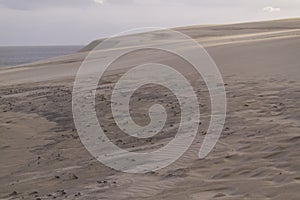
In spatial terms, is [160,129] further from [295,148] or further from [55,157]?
[295,148]

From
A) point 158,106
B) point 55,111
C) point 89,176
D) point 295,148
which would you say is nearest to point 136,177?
point 89,176

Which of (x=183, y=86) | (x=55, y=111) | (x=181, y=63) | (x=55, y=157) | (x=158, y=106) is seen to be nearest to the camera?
(x=55, y=157)

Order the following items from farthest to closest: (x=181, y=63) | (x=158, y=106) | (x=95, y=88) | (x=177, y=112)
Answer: (x=181, y=63) → (x=95, y=88) → (x=158, y=106) → (x=177, y=112)

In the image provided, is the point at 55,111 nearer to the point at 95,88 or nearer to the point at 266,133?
the point at 95,88

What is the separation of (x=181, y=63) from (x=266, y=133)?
11.3 meters

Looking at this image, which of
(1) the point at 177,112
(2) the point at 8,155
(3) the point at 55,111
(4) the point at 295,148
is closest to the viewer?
(4) the point at 295,148

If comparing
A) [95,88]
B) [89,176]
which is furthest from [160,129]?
[95,88]

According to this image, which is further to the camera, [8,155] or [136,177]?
[8,155]

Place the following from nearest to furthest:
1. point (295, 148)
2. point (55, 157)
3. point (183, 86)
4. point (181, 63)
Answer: point (295, 148), point (55, 157), point (183, 86), point (181, 63)

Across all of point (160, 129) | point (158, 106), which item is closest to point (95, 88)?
point (158, 106)

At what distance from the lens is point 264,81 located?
11617mm

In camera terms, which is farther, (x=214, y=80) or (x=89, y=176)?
(x=214, y=80)

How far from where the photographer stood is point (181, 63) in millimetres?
17906

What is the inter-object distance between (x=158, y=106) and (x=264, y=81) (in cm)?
292
